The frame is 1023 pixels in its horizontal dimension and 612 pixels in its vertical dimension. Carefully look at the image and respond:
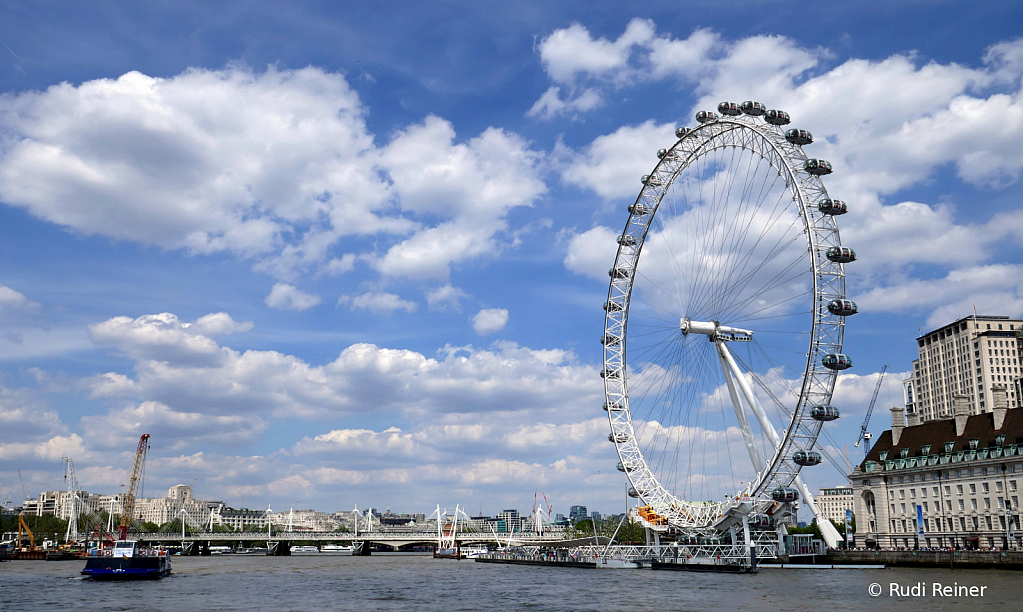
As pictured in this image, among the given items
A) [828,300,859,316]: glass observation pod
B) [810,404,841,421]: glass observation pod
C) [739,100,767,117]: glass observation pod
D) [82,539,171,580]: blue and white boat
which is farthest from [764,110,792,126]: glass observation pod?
[82,539,171,580]: blue and white boat

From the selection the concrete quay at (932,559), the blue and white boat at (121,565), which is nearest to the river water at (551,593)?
the concrete quay at (932,559)

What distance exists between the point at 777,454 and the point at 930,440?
136 feet

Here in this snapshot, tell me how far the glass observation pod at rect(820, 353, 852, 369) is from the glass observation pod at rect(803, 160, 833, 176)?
16.2 metres

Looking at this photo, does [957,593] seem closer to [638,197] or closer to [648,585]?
[648,585]

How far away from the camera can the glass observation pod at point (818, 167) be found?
75.0m

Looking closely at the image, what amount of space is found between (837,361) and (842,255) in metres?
9.31

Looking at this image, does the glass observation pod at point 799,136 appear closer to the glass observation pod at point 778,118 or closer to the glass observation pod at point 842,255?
A: the glass observation pod at point 778,118

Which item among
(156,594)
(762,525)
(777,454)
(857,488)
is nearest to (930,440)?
(857,488)

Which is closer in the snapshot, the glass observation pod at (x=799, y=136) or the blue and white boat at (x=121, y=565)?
the glass observation pod at (x=799, y=136)

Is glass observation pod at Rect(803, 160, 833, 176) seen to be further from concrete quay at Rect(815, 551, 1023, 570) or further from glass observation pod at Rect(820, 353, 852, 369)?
concrete quay at Rect(815, 551, 1023, 570)

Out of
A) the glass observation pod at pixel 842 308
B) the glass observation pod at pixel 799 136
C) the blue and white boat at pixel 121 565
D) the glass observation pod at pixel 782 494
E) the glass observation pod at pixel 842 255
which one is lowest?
the blue and white boat at pixel 121 565

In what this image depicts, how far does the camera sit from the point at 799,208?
249ft

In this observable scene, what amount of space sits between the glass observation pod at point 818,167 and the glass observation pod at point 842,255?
6946 mm

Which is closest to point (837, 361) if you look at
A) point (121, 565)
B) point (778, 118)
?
point (778, 118)
